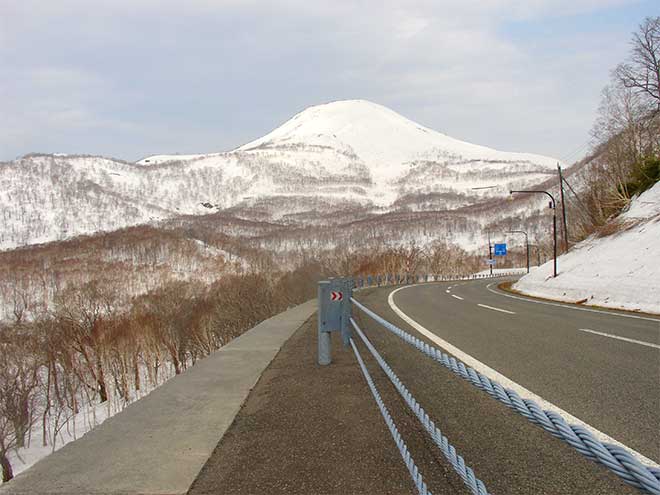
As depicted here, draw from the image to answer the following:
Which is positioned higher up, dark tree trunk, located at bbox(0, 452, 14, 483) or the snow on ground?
dark tree trunk, located at bbox(0, 452, 14, 483)

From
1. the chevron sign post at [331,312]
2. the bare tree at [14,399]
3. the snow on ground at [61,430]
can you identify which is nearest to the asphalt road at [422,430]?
the chevron sign post at [331,312]

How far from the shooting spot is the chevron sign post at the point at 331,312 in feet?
21.5

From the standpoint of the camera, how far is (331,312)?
6578mm

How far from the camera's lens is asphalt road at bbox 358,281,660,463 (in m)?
4.09

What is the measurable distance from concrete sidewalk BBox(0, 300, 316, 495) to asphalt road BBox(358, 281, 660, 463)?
320 centimetres

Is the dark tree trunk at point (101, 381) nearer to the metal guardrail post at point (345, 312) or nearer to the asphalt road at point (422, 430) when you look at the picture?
the asphalt road at point (422, 430)

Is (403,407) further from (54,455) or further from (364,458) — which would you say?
(54,455)

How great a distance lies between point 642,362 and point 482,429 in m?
3.53

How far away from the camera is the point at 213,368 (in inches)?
272

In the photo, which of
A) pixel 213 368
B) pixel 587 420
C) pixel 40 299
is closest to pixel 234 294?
pixel 213 368

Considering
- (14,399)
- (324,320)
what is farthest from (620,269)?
(14,399)

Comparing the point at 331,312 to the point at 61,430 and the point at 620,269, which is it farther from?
the point at 61,430

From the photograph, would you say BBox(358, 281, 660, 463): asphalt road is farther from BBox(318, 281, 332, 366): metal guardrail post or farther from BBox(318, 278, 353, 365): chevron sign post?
BBox(318, 281, 332, 366): metal guardrail post

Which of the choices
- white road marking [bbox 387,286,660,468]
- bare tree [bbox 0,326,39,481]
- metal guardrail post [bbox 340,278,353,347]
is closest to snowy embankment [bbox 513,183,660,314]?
white road marking [bbox 387,286,660,468]
